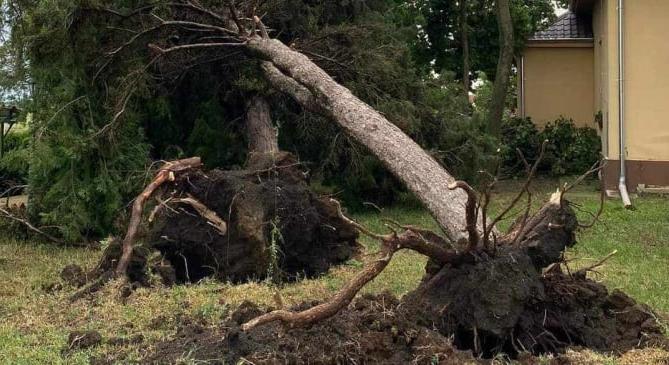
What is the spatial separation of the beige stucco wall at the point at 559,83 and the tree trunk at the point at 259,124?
31.9 ft

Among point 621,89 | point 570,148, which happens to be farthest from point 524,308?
point 570,148

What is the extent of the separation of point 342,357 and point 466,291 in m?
1.00

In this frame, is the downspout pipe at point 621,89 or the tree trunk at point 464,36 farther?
the tree trunk at point 464,36

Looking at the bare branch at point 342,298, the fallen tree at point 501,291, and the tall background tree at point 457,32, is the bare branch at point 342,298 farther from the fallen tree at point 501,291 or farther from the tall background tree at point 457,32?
the tall background tree at point 457,32

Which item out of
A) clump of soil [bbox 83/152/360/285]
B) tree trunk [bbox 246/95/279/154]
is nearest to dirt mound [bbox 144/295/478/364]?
clump of soil [bbox 83/152/360/285]

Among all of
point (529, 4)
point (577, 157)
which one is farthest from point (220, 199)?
point (529, 4)

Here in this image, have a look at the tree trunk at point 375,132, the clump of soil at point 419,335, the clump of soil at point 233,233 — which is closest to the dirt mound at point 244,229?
the clump of soil at point 233,233

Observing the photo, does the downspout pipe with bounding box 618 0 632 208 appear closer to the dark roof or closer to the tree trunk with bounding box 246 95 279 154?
the dark roof

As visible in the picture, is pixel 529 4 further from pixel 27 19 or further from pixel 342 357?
pixel 342 357

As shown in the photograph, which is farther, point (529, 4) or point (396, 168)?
point (529, 4)

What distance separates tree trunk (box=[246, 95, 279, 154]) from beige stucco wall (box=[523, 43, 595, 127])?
9731mm

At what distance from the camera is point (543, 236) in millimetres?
5109

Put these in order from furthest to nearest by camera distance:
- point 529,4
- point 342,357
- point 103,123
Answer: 1. point 529,4
2. point 103,123
3. point 342,357

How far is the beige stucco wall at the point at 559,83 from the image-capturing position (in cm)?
1781
